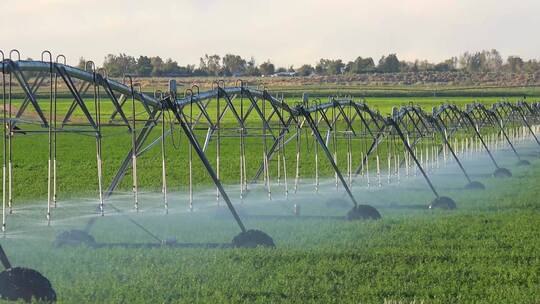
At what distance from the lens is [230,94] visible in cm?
1616

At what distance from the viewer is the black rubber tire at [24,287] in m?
9.25

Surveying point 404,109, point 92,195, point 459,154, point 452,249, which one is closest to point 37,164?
point 92,195

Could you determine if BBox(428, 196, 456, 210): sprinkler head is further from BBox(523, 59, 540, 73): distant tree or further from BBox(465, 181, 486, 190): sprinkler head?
BBox(523, 59, 540, 73): distant tree

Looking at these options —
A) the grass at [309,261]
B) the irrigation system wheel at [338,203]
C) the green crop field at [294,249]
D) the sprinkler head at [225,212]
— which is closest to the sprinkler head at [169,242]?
the green crop field at [294,249]

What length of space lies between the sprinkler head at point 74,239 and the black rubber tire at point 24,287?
3.99m

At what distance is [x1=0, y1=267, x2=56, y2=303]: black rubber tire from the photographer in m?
9.25

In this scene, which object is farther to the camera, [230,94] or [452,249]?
[230,94]

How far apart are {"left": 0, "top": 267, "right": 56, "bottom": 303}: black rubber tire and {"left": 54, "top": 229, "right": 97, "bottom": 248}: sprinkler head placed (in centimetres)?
399

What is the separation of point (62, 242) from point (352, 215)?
19.1 ft

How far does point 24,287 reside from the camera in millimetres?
9297

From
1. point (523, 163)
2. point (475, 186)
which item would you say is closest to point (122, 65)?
point (475, 186)

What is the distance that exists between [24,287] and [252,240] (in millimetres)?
4647

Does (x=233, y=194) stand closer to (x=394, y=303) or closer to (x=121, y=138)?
(x=394, y=303)

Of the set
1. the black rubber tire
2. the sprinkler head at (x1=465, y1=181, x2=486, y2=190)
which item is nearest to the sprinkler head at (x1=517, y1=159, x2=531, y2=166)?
the sprinkler head at (x1=465, y1=181, x2=486, y2=190)
